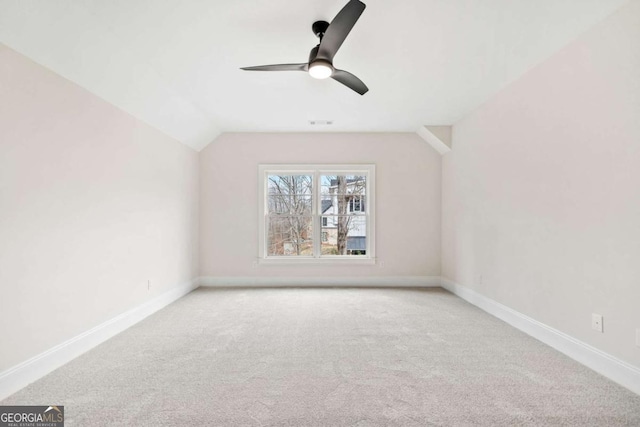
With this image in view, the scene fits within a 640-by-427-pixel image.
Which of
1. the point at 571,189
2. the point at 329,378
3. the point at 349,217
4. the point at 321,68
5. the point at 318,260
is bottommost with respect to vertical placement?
the point at 329,378

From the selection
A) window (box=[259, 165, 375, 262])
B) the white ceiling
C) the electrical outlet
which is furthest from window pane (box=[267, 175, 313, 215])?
the electrical outlet

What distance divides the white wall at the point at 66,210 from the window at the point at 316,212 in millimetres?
1904

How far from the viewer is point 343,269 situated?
201 inches

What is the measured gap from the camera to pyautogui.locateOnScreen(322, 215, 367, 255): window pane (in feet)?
17.0

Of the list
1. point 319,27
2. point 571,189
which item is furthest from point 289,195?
point 571,189

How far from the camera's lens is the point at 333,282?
200 inches

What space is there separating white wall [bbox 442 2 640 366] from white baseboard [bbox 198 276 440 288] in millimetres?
1294

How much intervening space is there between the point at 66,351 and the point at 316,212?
3582 mm

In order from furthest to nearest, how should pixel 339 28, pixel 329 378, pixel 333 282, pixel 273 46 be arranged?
1. pixel 333 282
2. pixel 273 46
3. pixel 329 378
4. pixel 339 28

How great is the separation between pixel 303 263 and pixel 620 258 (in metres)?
3.87

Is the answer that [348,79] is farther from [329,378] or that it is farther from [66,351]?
[66,351]

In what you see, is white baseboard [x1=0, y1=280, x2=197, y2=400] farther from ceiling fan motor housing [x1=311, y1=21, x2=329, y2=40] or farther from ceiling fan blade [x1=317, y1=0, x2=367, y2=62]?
ceiling fan motor housing [x1=311, y1=21, x2=329, y2=40]

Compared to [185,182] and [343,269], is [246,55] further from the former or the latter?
[343,269]

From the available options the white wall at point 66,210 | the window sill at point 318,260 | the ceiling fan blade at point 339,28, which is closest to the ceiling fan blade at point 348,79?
the ceiling fan blade at point 339,28
